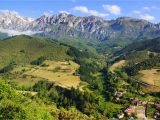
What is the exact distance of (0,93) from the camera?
105875mm

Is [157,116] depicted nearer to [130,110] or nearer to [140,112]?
[140,112]

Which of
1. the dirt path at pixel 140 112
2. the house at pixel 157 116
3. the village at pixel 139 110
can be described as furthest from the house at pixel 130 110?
the house at pixel 157 116

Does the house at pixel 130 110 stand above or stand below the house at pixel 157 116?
above

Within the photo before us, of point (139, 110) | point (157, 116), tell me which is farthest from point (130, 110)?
point (157, 116)

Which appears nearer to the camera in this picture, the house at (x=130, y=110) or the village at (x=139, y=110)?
the village at (x=139, y=110)

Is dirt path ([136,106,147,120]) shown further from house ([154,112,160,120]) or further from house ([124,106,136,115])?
house ([154,112,160,120])

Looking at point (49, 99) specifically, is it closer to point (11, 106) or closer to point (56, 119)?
point (56, 119)

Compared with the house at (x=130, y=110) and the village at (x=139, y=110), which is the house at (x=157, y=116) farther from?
the house at (x=130, y=110)

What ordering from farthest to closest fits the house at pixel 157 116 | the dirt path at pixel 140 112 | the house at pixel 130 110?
the house at pixel 130 110 < the house at pixel 157 116 < the dirt path at pixel 140 112

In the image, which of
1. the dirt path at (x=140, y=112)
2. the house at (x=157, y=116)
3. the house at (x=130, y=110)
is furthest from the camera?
the house at (x=130, y=110)

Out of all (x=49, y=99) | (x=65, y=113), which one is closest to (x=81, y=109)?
(x=49, y=99)

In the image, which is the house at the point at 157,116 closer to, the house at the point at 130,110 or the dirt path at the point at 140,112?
the dirt path at the point at 140,112

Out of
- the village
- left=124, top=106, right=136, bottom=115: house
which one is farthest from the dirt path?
left=124, top=106, right=136, bottom=115: house

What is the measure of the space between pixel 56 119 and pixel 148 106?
247 feet
